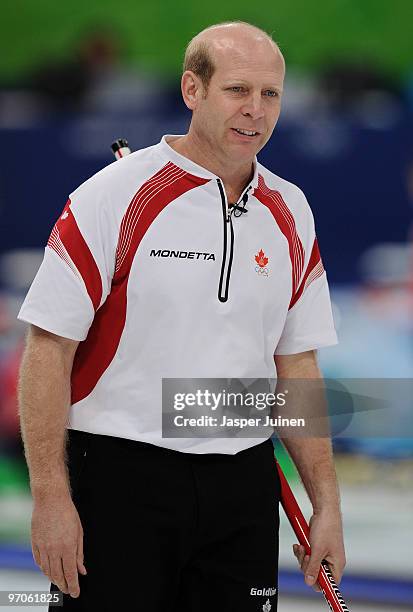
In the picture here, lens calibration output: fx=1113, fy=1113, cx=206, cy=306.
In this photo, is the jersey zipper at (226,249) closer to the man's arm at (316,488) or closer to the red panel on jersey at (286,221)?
the red panel on jersey at (286,221)

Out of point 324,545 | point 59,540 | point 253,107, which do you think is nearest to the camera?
point 59,540

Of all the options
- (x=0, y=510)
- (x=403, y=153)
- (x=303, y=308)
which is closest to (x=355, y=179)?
(x=403, y=153)

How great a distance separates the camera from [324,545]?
2275mm

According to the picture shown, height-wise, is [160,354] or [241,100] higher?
[241,100]

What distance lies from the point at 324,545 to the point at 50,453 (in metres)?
0.62

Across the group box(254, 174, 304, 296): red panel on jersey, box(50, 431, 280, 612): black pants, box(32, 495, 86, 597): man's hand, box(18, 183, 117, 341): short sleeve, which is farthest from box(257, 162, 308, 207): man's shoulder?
box(32, 495, 86, 597): man's hand

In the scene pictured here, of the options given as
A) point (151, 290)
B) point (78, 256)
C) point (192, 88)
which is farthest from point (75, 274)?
point (192, 88)

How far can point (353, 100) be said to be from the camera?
28.8ft

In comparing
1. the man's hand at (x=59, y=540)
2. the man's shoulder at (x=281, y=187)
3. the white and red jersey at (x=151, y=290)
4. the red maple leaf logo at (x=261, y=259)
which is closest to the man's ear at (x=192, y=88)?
the white and red jersey at (x=151, y=290)

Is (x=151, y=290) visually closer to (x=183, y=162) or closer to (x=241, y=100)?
(x=183, y=162)

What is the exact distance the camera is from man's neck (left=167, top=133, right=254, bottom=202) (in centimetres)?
222

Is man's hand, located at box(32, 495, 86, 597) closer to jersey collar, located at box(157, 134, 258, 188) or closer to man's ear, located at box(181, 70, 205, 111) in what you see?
jersey collar, located at box(157, 134, 258, 188)

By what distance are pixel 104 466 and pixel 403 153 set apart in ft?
19.9

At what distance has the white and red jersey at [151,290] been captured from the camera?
2.06 m
